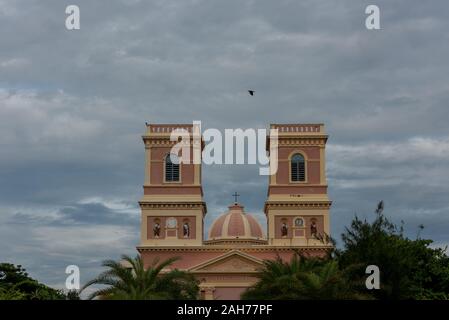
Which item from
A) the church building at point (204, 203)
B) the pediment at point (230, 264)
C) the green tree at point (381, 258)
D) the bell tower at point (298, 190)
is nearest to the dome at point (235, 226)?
the church building at point (204, 203)

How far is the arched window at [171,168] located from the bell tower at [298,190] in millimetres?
8240

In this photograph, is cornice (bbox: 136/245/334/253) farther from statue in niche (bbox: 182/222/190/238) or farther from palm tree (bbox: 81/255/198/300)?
palm tree (bbox: 81/255/198/300)

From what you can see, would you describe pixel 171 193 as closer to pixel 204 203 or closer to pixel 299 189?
pixel 204 203

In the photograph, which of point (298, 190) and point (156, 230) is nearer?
point (156, 230)

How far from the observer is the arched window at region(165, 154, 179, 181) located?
72.4 meters

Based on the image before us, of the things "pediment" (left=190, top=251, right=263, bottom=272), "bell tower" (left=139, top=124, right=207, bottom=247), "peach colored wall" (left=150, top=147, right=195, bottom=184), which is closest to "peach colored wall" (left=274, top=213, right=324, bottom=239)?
"pediment" (left=190, top=251, right=263, bottom=272)

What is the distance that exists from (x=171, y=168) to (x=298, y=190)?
36.9 ft

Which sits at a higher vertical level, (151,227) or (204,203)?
(204,203)

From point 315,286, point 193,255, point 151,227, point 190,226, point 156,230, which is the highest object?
point 190,226

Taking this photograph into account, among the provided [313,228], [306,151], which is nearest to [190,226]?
[313,228]

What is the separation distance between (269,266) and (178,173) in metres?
32.9

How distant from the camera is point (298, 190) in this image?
236ft

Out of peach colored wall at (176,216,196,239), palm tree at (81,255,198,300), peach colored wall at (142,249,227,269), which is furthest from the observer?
peach colored wall at (176,216,196,239)
